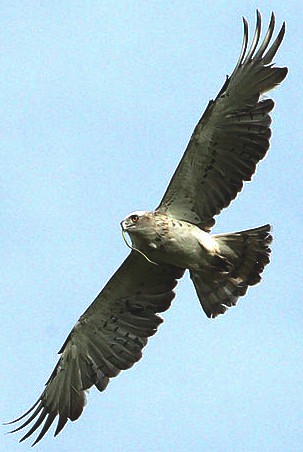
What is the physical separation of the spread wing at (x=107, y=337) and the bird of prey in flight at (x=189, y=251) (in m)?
0.01

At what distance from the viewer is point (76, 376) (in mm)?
19516

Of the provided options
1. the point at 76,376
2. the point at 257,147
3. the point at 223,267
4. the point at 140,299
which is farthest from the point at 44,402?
the point at 257,147

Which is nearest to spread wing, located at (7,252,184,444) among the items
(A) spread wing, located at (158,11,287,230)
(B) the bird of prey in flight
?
(B) the bird of prey in flight

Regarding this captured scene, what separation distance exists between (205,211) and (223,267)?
0.80m

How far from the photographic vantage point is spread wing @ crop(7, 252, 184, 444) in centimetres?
1930

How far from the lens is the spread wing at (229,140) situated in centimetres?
1805

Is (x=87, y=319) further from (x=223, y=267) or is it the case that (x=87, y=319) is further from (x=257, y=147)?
(x=257, y=147)

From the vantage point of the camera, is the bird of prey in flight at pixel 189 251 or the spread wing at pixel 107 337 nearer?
the bird of prey in flight at pixel 189 251

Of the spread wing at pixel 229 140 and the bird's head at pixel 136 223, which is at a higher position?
the spread wing at pixel 229 140

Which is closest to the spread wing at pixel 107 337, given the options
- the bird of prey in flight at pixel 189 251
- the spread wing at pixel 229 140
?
the bird of prey in flight at pixel 189 251

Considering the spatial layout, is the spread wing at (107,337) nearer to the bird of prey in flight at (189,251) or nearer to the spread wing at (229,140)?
the bird of prey in flight at (189,251)

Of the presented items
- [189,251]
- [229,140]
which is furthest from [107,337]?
[229,140]

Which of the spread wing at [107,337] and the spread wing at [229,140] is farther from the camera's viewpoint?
the spread wing at [107,337]

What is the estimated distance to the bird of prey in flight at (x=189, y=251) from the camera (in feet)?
59.4
